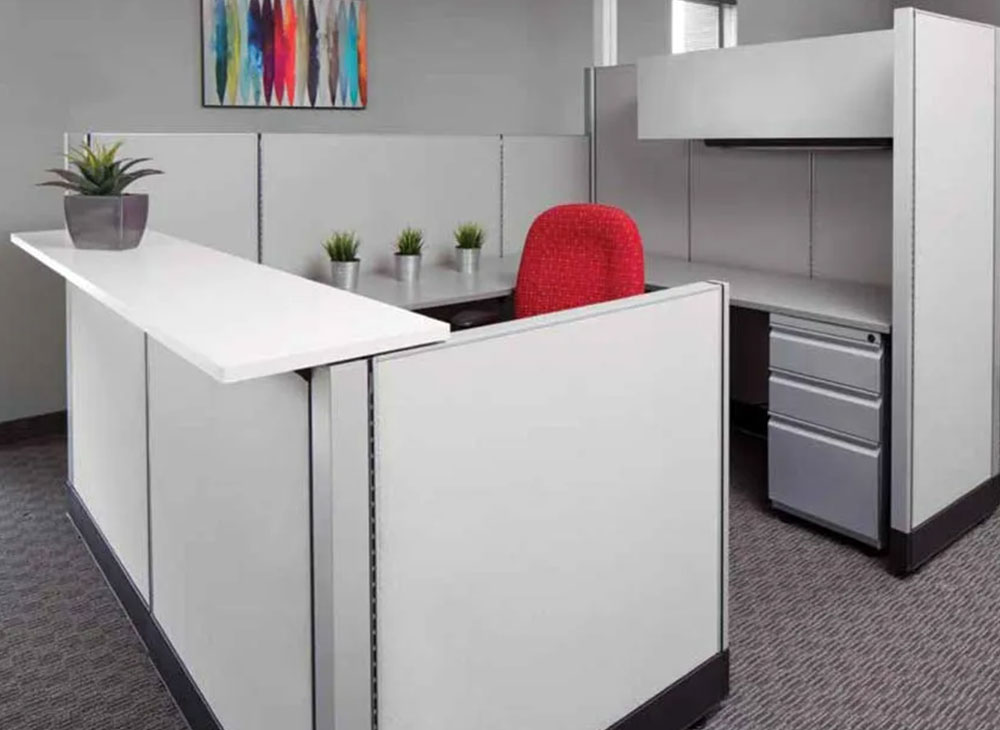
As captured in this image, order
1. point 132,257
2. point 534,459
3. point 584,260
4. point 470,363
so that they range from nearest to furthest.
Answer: point 470,363 → point 534,459 → point 132,257 → point 584,260

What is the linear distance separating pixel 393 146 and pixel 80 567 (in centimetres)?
157

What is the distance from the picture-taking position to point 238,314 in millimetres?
1329

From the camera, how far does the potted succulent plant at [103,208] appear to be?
2.01 m

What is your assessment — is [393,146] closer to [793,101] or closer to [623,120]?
[623,120]

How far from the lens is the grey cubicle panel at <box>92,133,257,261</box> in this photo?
8.80 feet

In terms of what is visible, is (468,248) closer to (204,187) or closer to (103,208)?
(204,187)

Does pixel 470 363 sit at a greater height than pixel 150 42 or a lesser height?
lesser

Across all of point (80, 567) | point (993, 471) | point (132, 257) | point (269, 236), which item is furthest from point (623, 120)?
point (80, 567)

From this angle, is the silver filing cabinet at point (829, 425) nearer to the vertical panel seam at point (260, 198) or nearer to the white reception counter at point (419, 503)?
the white reception counter at point (419, 503)

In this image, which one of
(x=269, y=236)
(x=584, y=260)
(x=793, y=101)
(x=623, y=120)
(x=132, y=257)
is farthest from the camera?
(x=623, y=120)

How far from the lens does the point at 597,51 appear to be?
519cm

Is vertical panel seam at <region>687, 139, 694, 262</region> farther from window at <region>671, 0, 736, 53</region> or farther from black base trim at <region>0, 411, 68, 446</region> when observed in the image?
window at <region>671, 0, 736, 53</region>

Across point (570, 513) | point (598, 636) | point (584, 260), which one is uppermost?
point (584, 260)

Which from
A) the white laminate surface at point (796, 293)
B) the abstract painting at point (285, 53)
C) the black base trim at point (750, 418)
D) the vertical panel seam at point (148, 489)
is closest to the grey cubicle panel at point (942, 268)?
the white laminate surface at point (796, 293)
